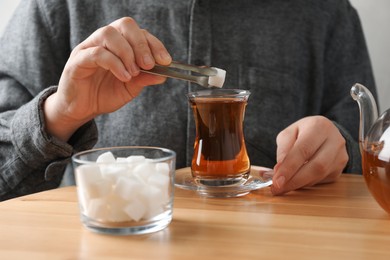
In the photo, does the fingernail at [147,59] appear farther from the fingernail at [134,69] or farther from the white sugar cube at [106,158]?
the white sugar cube at [106,158]

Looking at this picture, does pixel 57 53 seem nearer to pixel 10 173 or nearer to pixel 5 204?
pixel 10 173

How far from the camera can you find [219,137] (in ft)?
3.04

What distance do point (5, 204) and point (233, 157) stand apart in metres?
0.36

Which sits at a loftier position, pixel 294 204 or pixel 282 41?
pixel 282 41

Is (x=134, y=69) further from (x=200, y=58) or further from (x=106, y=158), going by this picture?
(x=200, y=58)

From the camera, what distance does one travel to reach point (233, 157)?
3.04 ft

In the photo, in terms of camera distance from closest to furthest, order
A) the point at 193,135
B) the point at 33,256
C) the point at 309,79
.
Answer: the point at 33,256, the point at 193,135, the point at 309,79

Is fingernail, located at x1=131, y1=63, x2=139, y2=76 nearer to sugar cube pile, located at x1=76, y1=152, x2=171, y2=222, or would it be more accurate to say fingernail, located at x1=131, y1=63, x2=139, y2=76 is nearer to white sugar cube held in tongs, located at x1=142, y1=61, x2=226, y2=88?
white sugar cube held in tongs, located at x1=142, y1=61, x2=226, y2=88

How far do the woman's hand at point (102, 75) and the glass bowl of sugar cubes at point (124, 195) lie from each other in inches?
11.1

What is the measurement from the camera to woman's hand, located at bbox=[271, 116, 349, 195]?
943 mm

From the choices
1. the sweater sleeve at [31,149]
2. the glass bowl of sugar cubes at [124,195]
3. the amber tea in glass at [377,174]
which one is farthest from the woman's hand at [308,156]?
the sweater sleeve at [31,149]

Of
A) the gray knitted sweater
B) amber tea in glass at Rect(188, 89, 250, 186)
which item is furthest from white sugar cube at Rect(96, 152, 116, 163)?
the gray knitted sweater

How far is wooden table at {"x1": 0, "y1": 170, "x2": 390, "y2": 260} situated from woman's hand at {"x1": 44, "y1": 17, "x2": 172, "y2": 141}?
23 centimetres

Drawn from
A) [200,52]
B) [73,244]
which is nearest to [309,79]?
[200,52]
